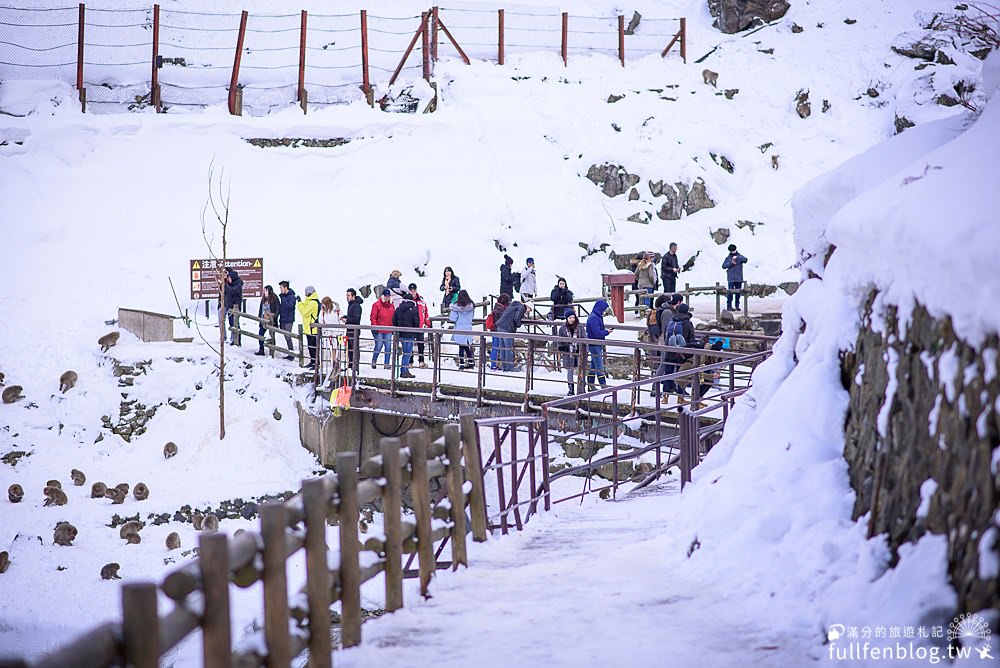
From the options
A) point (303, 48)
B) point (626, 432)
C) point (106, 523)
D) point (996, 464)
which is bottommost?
point (106, 523)

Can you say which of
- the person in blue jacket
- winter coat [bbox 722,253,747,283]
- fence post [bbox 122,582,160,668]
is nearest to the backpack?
the person in blue jacket

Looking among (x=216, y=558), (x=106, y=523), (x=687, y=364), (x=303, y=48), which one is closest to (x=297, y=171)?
(x=303, y=48)

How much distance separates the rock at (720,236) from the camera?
28.9m

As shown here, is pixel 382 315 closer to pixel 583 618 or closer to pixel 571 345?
pixel 571 345

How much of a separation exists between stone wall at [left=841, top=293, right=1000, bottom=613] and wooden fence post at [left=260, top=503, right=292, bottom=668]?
112 inches

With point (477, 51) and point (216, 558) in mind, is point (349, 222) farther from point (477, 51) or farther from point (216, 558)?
point (216, 558)

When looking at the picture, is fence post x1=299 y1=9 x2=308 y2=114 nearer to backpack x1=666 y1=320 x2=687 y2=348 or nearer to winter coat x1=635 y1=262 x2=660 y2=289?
winter coat x1=635 y1=262 x2=660 y2=289

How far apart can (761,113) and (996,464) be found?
102ft

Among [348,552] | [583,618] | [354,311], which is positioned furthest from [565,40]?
[348,552]

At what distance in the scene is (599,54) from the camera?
1451 inches

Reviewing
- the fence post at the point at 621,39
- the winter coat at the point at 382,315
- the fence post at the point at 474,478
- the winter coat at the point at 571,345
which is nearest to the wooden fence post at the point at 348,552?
the fence post at the point at 474,478

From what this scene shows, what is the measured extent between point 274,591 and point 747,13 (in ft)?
124

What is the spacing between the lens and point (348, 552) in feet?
18.4

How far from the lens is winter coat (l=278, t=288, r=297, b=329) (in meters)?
21.3
